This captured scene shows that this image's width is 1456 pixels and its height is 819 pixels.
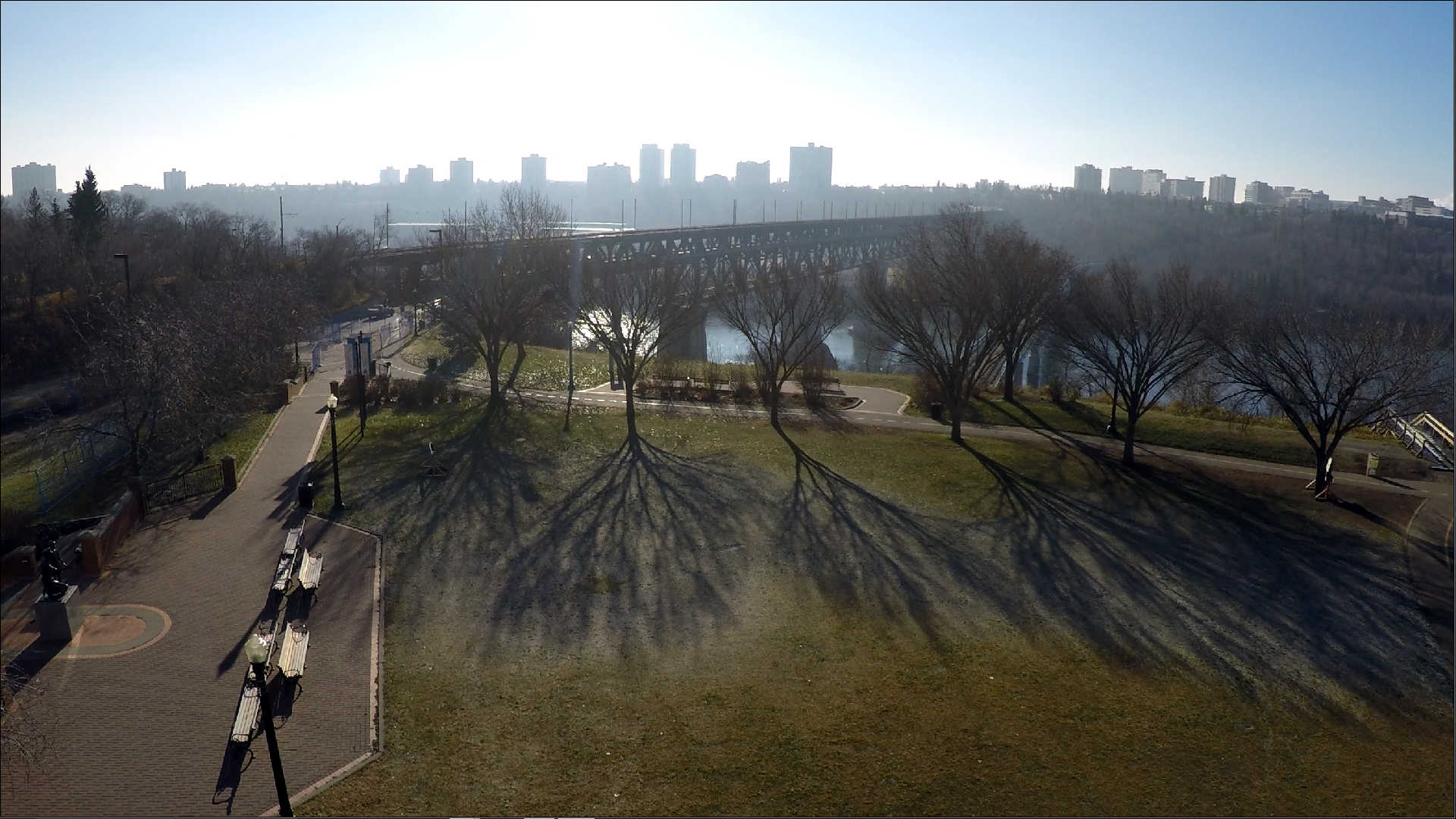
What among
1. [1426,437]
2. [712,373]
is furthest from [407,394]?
[1426,437]

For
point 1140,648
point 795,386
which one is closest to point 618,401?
point 795,386

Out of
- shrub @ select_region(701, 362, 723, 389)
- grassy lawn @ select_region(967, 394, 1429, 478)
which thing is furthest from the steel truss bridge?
grassy lawn @ select_region(967, 394, 1429, 478)

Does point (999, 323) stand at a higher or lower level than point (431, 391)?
higher

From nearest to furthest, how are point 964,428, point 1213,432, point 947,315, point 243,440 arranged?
point 243,440, point 1213,432, point 964,428, point 947,315

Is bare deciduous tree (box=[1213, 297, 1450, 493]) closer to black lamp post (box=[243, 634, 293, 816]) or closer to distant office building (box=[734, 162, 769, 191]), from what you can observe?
black lamp post (box=[243, 634, 293, 816])

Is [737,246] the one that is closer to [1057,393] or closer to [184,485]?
[1057,393]

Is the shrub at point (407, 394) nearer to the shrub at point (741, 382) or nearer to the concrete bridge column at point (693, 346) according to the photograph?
the concrete bridge column at point (693, 346)

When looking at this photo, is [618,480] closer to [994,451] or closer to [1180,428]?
[994,451]
